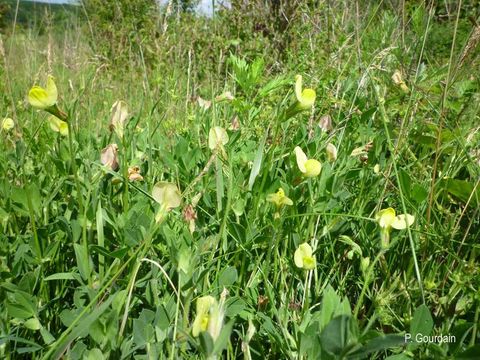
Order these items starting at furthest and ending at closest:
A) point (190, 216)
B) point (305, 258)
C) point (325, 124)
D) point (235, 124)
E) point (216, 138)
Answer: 1. point (235, 124)
2. point (325, 124)
3. point (216, 138)
4. point (190, 216)
5. point (305, 258)

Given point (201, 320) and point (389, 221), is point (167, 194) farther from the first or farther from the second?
point (389, 221)

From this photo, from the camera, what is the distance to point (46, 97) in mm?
805

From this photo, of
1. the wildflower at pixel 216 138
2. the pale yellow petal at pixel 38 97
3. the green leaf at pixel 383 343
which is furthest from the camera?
the wildflower at pixel 216 138

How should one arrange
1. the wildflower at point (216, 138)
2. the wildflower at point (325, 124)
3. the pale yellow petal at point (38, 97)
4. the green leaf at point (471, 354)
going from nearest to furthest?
1. the green leaf at point (471, 354)
2. the pale yellow petal at point (38, 97)
3. the wildflower at point (216, 138)
4. the wildflower at point (325, 124)

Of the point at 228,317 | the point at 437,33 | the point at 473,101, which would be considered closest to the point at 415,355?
the point at 228,317

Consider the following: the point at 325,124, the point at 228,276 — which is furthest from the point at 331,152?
the point at 228,276

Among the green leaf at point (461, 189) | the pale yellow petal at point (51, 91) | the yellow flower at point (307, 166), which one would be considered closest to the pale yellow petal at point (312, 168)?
the yellow flower at point (307, 166)

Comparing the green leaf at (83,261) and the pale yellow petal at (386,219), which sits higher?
the pale yellow petal at (386,219)

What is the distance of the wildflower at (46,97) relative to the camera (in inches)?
31.4

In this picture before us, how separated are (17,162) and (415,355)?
106cm

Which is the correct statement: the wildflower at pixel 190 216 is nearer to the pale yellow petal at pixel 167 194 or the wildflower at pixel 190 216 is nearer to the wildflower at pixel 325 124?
the pale yellow petal at pixel 167 194

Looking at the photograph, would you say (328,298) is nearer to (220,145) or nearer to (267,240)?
(267,240)

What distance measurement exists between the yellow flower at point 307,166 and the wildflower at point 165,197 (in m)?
0.27

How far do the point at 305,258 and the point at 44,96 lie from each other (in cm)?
53
